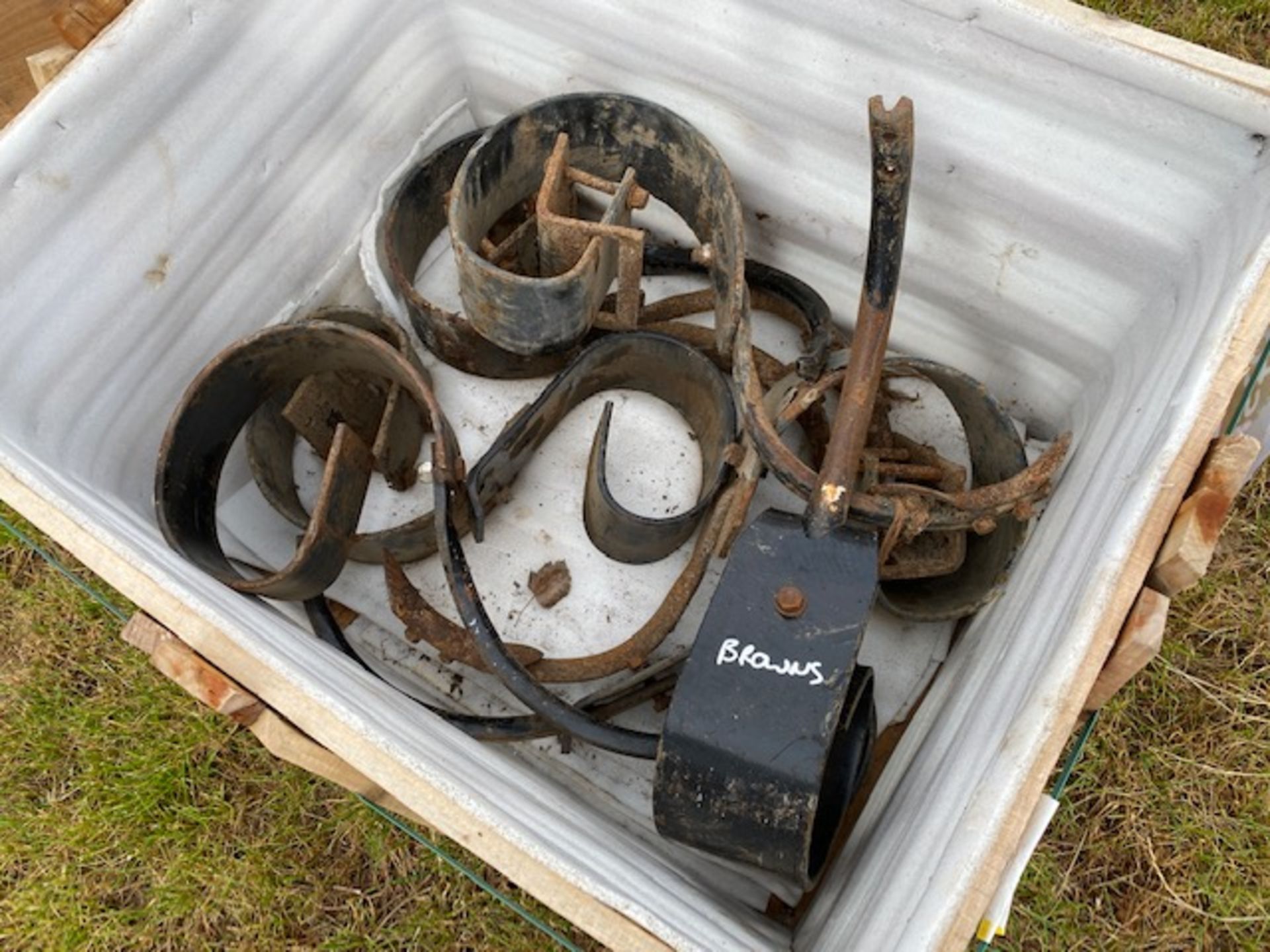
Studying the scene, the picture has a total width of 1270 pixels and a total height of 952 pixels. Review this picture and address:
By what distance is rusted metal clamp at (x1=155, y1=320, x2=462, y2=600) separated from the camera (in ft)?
4.13

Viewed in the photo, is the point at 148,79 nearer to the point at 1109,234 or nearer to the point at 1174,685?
the point at 1109,234

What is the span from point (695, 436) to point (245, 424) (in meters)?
0.62

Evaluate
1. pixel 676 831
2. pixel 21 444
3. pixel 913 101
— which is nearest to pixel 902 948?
pixel 676 831

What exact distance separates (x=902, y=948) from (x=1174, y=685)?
95 centimetres

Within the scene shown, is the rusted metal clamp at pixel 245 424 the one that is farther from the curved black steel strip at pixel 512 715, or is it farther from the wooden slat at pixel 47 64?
the wooden slat at pixel 47 64

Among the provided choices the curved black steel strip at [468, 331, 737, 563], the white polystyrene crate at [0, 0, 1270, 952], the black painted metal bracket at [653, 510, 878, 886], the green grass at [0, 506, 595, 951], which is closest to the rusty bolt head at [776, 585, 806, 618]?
the black painted metal bracket at [653, 510, 878, 886]

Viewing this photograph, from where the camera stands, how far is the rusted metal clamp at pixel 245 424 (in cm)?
126

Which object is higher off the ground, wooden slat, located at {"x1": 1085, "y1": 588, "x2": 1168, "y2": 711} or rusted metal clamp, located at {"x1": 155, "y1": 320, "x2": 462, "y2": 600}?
wooden slat, located at {"x1": 1085, "y1": 588, "x2": 1168, "y2": 711}

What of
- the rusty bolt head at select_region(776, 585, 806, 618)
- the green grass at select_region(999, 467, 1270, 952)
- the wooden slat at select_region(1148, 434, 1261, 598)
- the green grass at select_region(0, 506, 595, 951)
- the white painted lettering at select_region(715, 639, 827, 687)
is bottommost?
the green grass at select_region(0, 506, 595, 951)

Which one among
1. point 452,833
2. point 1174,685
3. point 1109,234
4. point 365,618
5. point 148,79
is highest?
point 1109,234

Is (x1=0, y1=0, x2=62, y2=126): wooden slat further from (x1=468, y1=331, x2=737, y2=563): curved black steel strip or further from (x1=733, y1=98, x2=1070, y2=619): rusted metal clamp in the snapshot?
(x1=733, y1=98, x2=1070, y2=619): rusted metal clamp

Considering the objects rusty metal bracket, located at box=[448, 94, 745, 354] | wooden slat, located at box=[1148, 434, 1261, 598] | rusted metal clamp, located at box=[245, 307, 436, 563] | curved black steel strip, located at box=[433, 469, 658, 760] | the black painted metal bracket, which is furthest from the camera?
rusted metal clamp, located at box=[245, 307, 436, 563]

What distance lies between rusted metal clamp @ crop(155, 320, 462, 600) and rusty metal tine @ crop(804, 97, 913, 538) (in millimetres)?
476

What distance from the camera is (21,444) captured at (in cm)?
112
